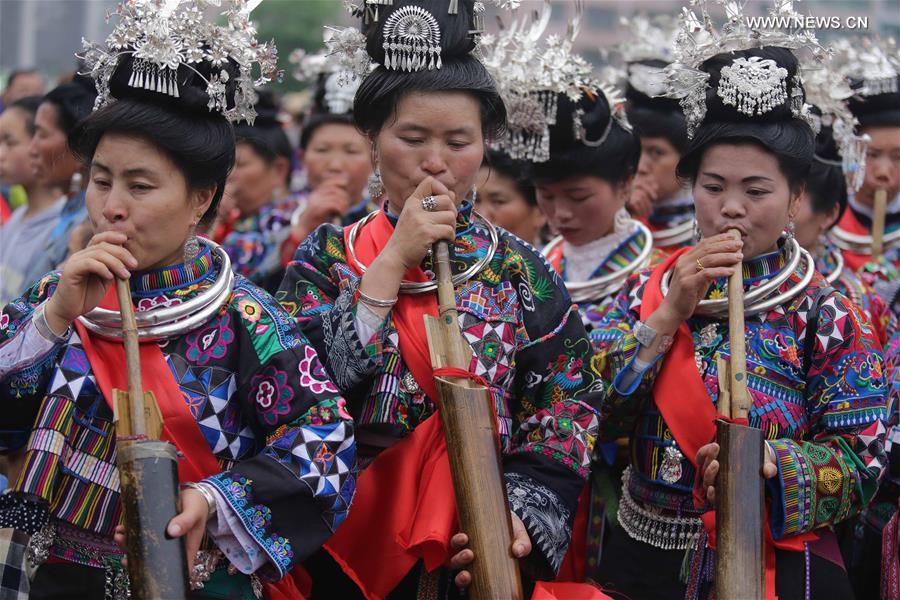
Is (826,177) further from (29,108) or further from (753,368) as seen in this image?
(29,108)

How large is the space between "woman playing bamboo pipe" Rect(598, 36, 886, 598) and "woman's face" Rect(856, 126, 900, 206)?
7.70ft

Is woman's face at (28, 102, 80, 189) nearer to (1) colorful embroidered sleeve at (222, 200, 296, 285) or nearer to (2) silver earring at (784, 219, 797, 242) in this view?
(1) colorful embroidered sleeve at (222, 200, 296, 285)

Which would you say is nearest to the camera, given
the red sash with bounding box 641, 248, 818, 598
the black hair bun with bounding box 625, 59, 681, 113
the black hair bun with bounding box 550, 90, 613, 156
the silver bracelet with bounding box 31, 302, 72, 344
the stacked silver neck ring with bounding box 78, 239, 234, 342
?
the silver bracelet with bounding box 31, 302, 72, 344

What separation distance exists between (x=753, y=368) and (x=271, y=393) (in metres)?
1.45

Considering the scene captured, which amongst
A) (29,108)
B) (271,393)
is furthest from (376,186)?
(29,108)

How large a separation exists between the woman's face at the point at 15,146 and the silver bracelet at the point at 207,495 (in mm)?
4986

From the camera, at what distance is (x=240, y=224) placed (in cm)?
739

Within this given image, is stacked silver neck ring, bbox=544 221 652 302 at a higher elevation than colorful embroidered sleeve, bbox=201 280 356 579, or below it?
higher

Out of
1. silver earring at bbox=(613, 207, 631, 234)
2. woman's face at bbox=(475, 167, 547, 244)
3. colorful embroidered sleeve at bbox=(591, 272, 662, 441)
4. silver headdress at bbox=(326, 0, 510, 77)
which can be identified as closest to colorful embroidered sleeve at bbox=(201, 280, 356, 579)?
silver headdress at bbox=(326, 0, 510, 77)

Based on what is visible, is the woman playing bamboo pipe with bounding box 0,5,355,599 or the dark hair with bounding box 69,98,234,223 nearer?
the woman playing bamboo pipe with bounding box 0,5,355,599

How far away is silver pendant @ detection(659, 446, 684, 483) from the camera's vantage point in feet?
12.0

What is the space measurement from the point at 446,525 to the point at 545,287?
2.64ft

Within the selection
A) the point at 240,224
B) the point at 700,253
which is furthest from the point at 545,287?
the point at 240,224

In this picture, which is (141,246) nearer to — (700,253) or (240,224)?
(700,253)
